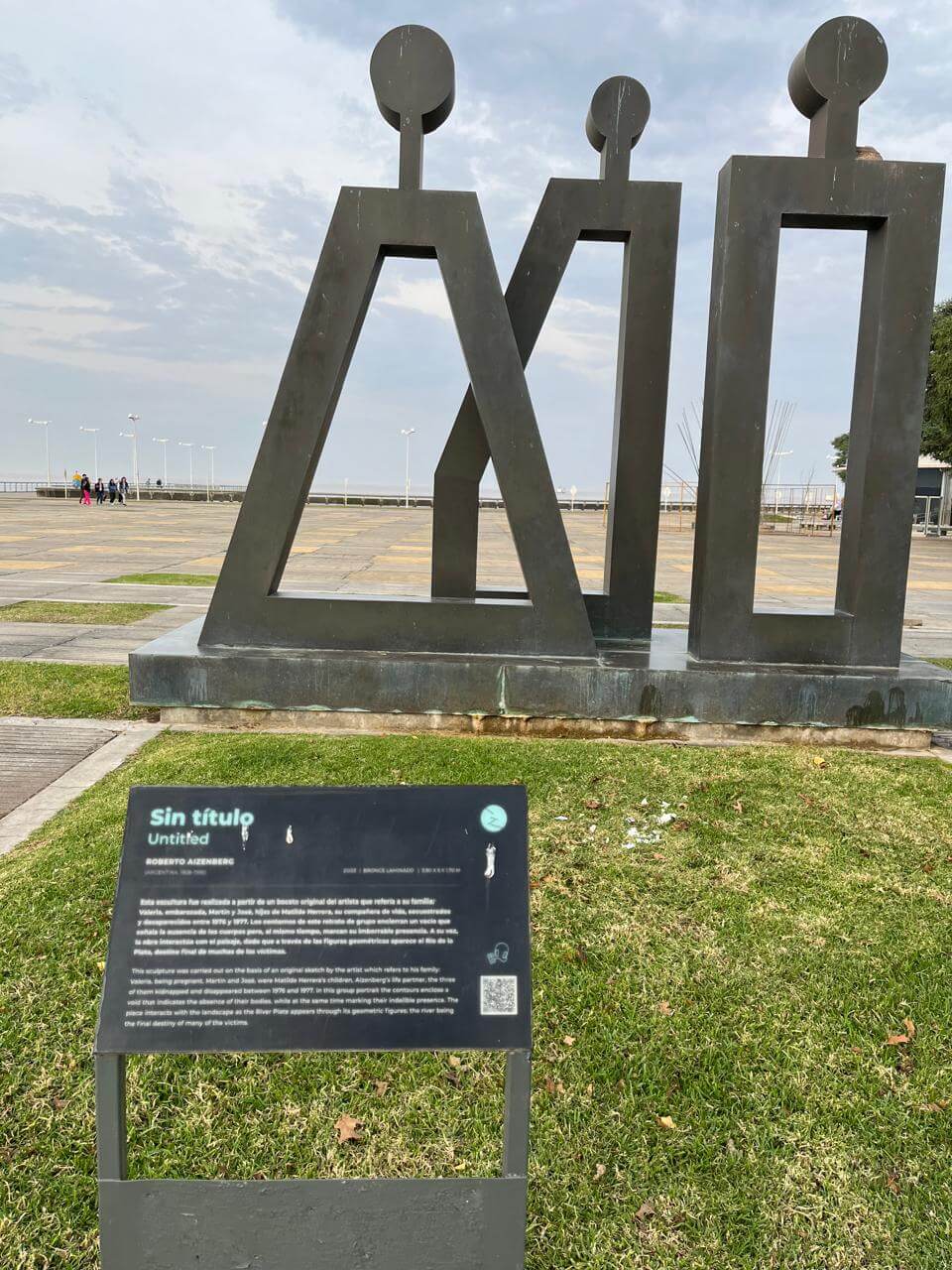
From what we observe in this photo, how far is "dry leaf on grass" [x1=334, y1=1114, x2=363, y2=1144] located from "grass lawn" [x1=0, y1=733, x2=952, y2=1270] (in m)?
0.02

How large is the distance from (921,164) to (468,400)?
3.05 m

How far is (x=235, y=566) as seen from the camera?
5.90m

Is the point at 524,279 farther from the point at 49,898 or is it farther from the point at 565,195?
the point at 49,898

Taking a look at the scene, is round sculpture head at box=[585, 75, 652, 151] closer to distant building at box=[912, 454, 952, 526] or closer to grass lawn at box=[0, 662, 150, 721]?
grass lawn at box=[0, 662, 150, 721]

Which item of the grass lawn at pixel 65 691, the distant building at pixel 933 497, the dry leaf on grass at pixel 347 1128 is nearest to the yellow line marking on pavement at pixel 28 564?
the grass lawn at pixel 65 691

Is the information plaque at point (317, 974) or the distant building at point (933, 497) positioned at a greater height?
the distant building at point (933, 497)

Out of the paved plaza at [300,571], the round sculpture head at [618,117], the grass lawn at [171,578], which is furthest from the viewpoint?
the grass lawn at [171,578]

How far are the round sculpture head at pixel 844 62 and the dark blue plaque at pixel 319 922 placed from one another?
544 centimetres

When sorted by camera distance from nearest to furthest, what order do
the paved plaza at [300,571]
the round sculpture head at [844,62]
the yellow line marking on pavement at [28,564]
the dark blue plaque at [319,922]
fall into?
the dark blue plaque at [319,922] → the round sculpture head at [844,62] → the paved plaza at [300,571] → the yellow line marking on pavement at [28,564]

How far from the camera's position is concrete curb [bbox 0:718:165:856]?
4359mm

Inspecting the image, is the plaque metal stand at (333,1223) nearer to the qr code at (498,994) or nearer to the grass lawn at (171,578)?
the qr code at (498,994)

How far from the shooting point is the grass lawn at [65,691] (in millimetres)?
6328

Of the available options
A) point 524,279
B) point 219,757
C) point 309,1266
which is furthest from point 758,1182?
point 524,279

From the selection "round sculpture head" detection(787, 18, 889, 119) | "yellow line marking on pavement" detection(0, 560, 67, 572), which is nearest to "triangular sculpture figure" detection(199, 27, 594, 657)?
"round sculpture head" detection(787, 18, 889, 119)
